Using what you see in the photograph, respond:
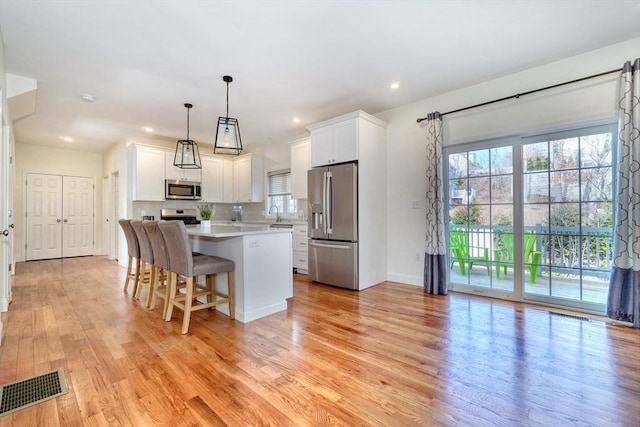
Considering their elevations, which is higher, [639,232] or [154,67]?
[154,67]

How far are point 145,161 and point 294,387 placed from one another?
528cm

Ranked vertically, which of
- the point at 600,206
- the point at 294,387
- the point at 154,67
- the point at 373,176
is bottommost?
→ the point at 294,387

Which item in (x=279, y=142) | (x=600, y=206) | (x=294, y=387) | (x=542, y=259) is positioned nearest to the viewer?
(x=294, y=387)

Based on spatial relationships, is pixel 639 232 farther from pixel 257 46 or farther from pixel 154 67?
pixel 154 67

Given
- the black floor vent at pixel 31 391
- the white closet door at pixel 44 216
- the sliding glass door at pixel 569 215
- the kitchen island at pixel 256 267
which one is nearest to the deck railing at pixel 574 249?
the sliding glass door at pixel 569 215

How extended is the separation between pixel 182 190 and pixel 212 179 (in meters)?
0.77

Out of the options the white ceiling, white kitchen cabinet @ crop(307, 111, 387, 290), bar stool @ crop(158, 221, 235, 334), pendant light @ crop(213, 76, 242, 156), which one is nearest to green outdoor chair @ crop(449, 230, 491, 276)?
white kitchen cabinet @ crop(307, 111, 387, 290)

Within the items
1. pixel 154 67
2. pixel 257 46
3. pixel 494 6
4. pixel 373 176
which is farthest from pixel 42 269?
pixel 494 6

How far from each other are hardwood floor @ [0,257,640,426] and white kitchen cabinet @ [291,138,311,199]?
2469mm

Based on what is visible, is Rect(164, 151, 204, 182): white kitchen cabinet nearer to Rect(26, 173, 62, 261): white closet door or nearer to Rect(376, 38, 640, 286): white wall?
Rect(26, 173, 62, 261): white closet door

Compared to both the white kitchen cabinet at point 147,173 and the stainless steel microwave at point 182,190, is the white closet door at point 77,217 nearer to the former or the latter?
the white kitchen cabinet at point 147,173

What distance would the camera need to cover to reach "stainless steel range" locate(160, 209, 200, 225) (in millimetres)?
5945

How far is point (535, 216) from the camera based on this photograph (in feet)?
11.0

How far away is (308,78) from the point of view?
342 cm
